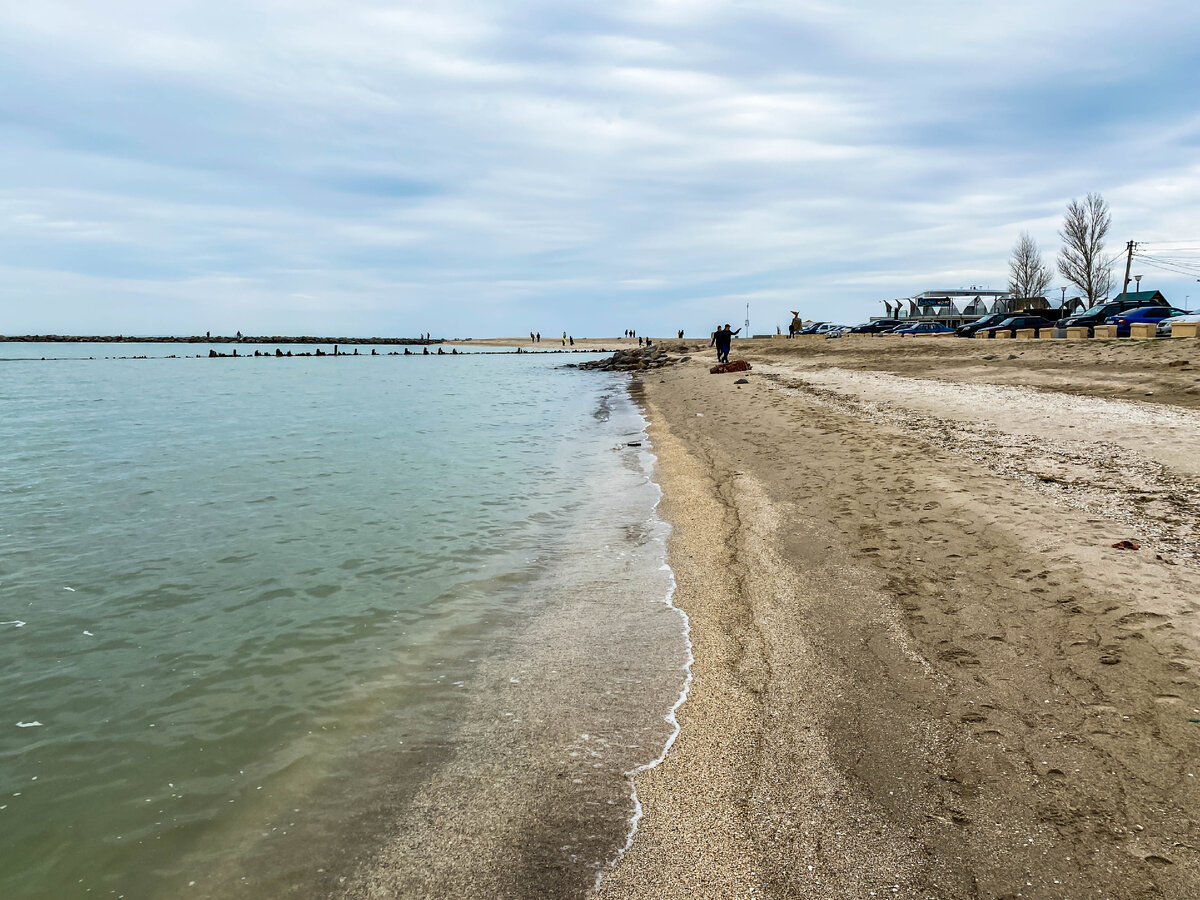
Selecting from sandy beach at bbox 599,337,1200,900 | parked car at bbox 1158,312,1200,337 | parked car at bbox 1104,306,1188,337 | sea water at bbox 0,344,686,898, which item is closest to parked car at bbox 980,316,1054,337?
parked car at bbox 1104,306,1188,337

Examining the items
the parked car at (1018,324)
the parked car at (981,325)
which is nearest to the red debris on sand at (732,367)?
the parked car at (1018,324)

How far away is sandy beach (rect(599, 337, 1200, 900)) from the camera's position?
3.34m

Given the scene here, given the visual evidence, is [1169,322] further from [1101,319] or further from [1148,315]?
[1101,319]

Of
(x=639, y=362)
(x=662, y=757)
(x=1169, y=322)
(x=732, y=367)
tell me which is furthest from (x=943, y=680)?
(x=639, y=362)

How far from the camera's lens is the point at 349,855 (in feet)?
12.5

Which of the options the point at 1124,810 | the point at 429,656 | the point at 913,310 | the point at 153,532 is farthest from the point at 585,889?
the point at 913,310

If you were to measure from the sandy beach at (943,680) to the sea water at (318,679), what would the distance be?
572 mm

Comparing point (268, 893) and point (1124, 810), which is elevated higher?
point (1124, 810)

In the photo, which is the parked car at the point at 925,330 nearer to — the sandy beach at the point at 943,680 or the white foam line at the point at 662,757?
the sandy beach at the point at 943,680

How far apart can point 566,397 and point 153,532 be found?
30.0 metres

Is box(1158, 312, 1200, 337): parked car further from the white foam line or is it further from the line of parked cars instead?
the white foam line

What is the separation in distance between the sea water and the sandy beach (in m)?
0.57

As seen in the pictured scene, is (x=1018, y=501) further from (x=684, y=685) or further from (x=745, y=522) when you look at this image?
(x=684, y=685)

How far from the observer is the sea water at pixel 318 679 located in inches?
154
